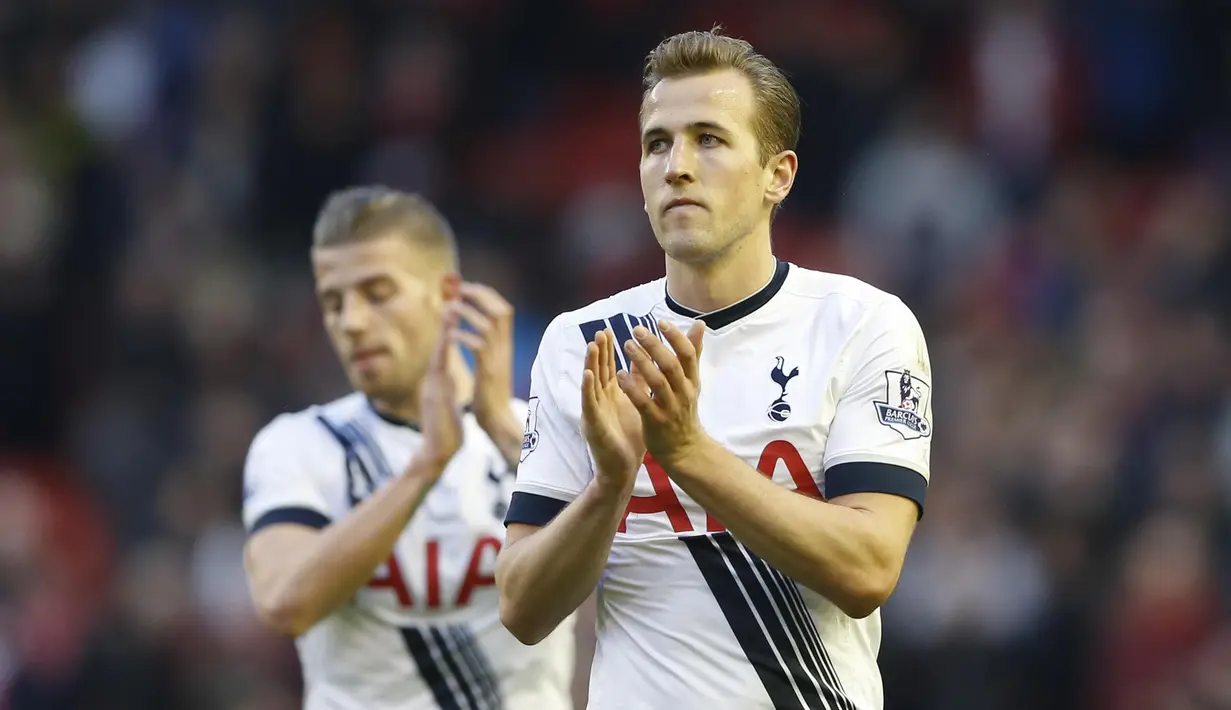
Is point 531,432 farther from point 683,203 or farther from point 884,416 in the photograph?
point 884,416

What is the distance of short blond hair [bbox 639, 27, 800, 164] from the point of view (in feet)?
13.5

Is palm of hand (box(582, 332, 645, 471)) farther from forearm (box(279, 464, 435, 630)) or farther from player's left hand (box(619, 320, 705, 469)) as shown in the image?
forearm (box(279, 464, 435, 630))

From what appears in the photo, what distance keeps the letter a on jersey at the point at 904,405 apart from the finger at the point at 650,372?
0.63 meters

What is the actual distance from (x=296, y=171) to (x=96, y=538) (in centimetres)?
307

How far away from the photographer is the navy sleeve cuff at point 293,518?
544 cm

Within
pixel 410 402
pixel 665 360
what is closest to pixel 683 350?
pixel 665 360

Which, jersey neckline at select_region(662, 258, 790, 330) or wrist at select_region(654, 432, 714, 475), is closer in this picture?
wrist at select_region(654, 432, 714, 475)

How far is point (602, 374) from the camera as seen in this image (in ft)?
11.9

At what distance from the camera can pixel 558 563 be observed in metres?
3.74

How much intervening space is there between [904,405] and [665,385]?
71 cm

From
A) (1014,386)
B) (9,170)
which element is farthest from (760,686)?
(9,170)

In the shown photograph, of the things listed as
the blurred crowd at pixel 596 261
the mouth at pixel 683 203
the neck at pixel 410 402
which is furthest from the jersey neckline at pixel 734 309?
the blurred crowd at pixel 596 261

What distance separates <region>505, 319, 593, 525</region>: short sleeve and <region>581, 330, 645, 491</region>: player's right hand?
418 mm

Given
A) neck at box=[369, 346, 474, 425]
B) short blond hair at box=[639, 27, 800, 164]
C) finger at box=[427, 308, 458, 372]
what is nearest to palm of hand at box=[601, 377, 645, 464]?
short blond hair at box=[639, 27, 800, 164]
